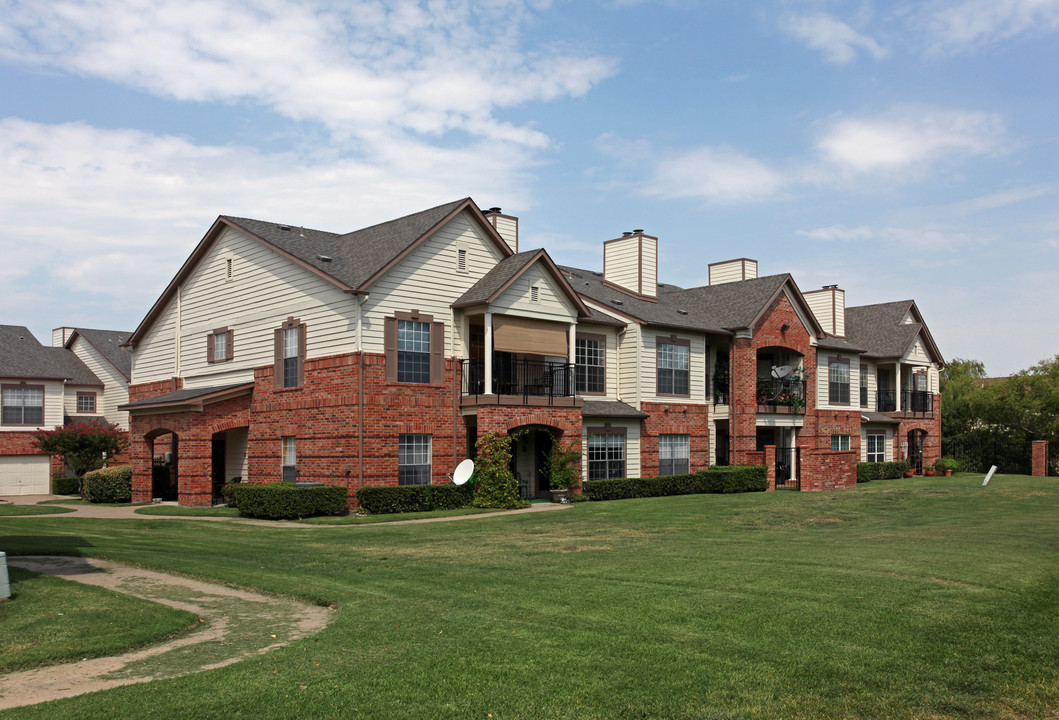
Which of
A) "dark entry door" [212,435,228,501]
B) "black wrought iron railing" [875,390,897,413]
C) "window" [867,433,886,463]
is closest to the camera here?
"dark entry door" [212,435,228,501]

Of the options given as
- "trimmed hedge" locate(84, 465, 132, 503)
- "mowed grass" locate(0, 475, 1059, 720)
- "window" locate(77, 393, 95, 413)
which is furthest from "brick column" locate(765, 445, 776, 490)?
"window" locate(77, 393, 95, 413)

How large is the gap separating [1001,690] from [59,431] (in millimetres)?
36859

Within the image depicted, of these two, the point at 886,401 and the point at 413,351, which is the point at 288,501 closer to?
the point at 413,351

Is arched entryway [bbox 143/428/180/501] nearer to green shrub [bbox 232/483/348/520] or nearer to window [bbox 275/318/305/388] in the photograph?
window [bbox 275/318/305/388]

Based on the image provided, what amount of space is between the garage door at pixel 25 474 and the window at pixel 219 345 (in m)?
15.6

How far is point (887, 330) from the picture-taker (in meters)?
47.5

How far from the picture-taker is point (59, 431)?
120 ft

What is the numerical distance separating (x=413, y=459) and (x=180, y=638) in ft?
55.7

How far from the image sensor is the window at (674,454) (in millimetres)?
33562

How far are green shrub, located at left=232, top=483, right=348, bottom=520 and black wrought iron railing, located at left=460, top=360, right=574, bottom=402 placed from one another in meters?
5.34

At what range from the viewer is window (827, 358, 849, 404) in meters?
41.2

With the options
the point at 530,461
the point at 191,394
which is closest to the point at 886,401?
the point at 530,461

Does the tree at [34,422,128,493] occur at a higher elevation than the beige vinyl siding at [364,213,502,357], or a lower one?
lower

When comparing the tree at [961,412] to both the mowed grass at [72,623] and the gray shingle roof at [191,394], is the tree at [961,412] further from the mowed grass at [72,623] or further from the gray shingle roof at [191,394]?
the mowed grass at [72,623]
